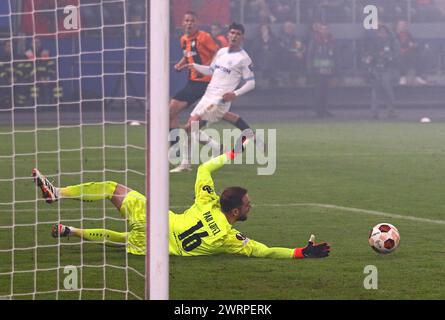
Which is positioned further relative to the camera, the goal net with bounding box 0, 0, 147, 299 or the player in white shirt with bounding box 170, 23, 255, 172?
the player in white shirt with bounding box 170, 23, 255, 172

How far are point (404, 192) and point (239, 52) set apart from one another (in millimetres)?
4063

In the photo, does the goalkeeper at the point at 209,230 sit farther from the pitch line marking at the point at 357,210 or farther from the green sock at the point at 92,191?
the pitch line marking at the point at 357,210

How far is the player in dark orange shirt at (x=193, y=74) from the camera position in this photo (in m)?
16.3

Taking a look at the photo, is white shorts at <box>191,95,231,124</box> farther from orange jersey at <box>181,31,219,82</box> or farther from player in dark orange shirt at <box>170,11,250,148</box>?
orange jersey at <box>181,31,219,82</box>

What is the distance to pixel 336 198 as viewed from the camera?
1275cm

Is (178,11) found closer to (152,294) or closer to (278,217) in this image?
(278,217)

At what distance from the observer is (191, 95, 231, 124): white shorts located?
634 inches

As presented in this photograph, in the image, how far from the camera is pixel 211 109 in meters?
16.2

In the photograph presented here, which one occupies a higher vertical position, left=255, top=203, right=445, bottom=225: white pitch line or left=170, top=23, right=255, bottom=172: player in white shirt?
left=170, top=23, right=255, bottom=172: player in white shirt

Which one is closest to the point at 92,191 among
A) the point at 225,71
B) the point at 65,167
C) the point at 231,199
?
the point at 231,199

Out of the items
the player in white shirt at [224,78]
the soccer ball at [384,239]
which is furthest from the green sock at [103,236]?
the player in white shirt at [224,78]

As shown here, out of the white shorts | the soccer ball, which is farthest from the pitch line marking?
the white shorts

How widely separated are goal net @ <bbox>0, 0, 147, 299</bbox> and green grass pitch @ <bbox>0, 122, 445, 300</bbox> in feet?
0.08

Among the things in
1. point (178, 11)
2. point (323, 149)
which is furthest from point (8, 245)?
point (178, 11)
